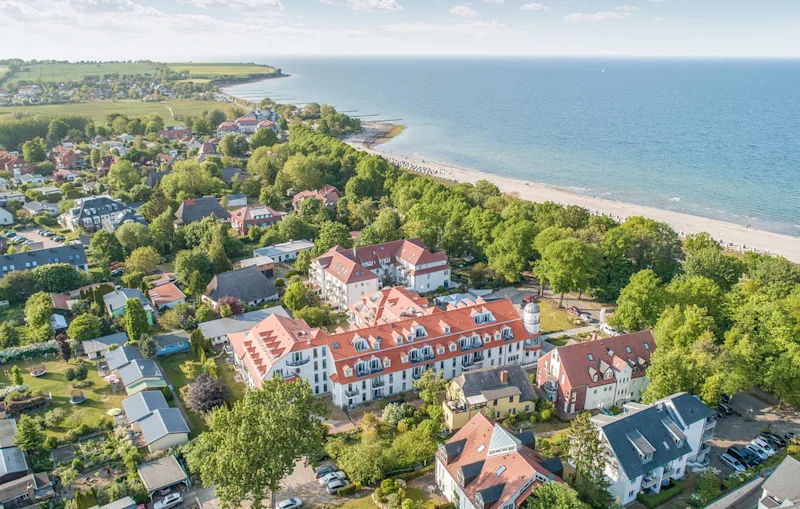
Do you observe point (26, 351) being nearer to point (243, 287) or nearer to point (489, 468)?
point (243, 287)

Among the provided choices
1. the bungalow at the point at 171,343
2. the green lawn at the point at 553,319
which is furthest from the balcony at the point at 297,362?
the green lawn at the point at 553,319

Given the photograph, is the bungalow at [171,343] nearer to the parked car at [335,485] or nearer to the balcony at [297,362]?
the balcony at [297,362]

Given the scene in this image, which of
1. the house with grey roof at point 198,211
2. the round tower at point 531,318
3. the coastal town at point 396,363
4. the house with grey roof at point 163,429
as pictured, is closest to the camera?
the coastal town at point 396,363

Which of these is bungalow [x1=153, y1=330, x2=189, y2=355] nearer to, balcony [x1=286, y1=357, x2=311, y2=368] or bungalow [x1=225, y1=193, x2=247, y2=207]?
balcony [x1=286, y1=357, x2=311, y2=368]

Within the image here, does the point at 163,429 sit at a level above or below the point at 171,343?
above

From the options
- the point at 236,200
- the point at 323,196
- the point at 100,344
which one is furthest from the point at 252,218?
the point at 100,344
